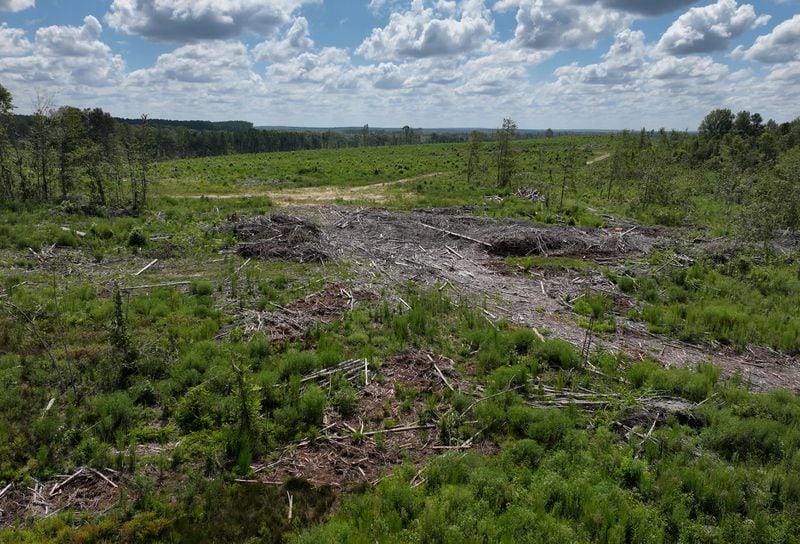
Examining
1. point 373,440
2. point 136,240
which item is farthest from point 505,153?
point 373,440

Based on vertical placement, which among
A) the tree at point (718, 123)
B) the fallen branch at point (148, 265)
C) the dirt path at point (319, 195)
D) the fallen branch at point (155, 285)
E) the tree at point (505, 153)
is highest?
the tree at point (718, 123)

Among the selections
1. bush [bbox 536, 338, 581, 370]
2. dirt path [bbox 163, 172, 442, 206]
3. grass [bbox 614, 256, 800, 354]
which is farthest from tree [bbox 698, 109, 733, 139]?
bush [bbox 536, 338, 581, 370]

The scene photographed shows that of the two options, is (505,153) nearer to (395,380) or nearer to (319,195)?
(319,195)

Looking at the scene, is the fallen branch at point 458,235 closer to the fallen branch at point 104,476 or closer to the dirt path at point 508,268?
the dirt path at point 508,268

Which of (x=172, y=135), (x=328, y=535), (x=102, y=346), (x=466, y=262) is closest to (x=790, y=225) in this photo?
(x=466, y=262)

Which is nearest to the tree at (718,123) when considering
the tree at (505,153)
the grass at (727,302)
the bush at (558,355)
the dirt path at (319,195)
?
the tree at (505,153)

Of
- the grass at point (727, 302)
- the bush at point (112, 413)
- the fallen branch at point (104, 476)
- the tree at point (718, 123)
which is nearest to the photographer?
the fallen branch at point (104, 476)

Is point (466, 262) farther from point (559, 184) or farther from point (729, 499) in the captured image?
point (559, 184)

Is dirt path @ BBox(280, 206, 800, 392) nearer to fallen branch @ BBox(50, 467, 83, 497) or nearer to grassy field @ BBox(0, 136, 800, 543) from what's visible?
grassy field @ BBox(0, 136, 800, 543)
